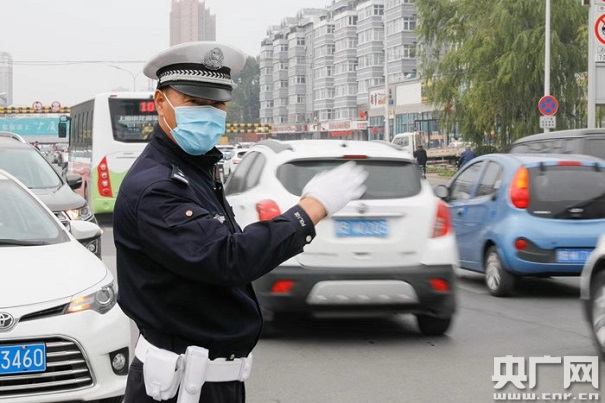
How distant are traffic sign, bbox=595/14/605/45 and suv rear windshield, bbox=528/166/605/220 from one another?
14813 mm

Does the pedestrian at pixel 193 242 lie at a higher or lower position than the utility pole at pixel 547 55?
lower

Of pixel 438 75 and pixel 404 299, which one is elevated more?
pixel 438 75

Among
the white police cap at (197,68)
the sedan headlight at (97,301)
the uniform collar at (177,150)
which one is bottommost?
the sedan headlight at (97,301)

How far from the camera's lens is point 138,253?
2.88 metres

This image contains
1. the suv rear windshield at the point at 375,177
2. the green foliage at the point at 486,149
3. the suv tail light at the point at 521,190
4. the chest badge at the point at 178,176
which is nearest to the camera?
the chest badge at the point at 178,176

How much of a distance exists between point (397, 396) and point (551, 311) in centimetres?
400

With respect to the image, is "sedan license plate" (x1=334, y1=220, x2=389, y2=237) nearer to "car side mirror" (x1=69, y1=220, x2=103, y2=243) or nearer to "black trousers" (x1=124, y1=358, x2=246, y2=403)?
"car side mirror" (x1=69, y1=220, x2=103, y2=243)

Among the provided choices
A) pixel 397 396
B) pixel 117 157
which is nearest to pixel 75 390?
pixel 397 396

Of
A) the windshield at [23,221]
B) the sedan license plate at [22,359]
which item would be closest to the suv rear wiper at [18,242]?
the windshield at [23,221]

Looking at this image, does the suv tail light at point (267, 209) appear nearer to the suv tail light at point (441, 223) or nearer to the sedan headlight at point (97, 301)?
the suv tail light at point (441, 223)

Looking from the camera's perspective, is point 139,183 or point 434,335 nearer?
point 139,183

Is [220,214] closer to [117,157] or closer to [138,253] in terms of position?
[138,253]

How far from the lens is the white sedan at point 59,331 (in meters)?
5.41

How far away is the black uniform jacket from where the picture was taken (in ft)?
8.96
